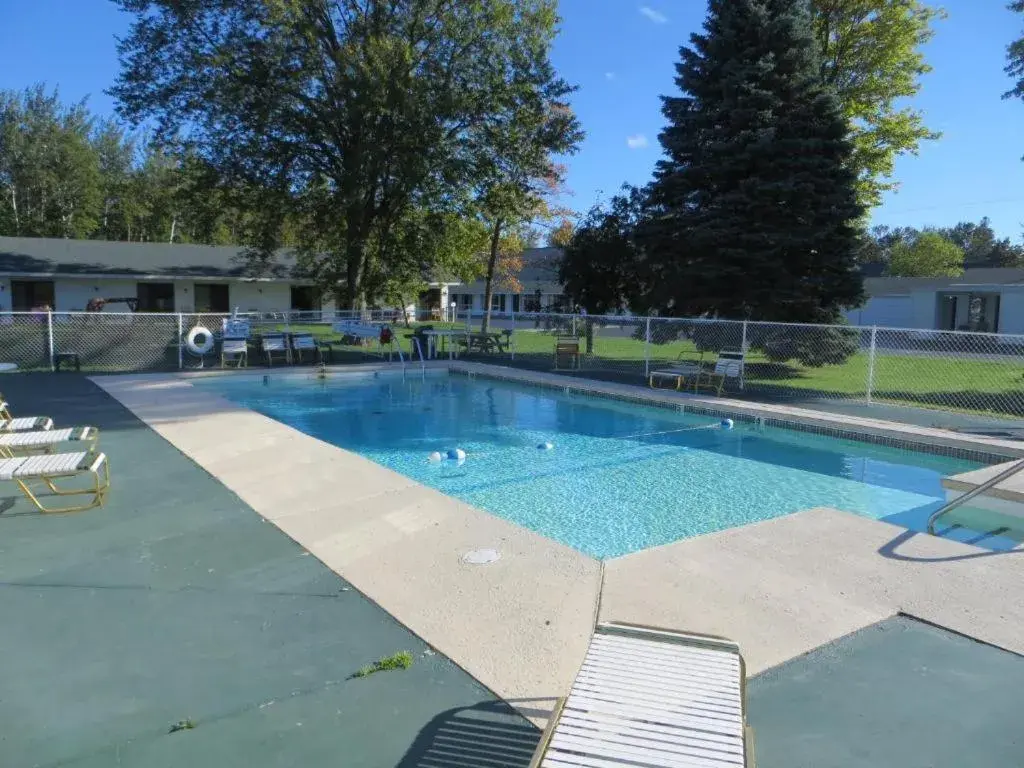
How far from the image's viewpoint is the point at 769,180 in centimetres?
1689

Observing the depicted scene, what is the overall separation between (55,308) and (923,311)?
39.4 meters

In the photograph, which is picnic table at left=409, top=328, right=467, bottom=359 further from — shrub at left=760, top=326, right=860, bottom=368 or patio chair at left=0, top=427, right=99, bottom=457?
patio chair at left=0, top=427, right=99, bottom=457

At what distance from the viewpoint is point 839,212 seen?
54.6 feet

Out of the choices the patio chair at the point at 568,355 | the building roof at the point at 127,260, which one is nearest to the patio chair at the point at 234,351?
the patio chair at the point at 568,355

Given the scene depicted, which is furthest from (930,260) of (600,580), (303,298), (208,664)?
(208,664)

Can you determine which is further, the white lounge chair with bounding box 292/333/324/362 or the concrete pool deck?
the white lounge chair with bounding box 292/333/324/362

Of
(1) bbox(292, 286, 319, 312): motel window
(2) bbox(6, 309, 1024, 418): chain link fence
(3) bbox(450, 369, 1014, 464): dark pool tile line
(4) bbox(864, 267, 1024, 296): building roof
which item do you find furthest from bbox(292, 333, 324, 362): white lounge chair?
(4) bbox(864, 267, 1024, 296): building roof

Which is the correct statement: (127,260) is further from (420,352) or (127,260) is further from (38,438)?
(38,438)

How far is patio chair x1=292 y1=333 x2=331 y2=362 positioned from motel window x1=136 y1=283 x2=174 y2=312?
17.0 m

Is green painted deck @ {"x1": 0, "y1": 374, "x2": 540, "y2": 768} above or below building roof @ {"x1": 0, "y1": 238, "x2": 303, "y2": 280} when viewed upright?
below

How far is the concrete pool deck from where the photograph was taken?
3.66 meters

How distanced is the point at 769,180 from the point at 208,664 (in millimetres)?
16801

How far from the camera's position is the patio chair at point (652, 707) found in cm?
221

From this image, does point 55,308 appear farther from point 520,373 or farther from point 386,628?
point 386,628
